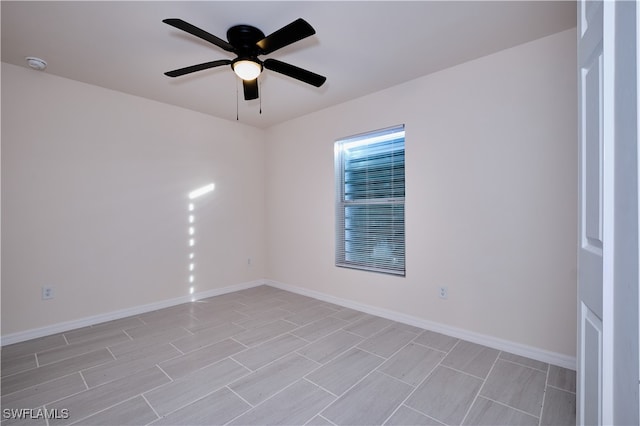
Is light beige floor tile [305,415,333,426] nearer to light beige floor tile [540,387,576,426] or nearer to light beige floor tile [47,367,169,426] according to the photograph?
light beige floor tile [47,367,169,426]

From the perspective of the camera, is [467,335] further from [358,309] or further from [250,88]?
[250,88]

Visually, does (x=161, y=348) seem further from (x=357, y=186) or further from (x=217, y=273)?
(x=357, y=186)

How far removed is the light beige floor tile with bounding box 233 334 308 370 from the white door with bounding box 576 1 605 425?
6.13 feet

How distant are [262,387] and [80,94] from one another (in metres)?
3.35

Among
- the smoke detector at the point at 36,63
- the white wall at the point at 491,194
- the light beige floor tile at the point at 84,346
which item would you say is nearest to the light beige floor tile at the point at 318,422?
the white wall at the point at 491,194

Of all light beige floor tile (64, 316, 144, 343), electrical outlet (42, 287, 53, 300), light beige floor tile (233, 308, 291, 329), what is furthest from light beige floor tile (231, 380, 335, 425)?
electrical outlet (42, 287, 53, 300)

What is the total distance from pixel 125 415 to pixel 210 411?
47 centimetres

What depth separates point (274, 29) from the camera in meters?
2.17

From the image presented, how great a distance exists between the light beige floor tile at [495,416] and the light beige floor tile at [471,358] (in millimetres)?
330

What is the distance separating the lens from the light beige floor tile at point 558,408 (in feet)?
5.31

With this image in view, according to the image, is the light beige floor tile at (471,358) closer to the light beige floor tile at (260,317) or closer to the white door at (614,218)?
the white door at (614,218)

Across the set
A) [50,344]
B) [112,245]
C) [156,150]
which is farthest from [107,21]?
[50,344]

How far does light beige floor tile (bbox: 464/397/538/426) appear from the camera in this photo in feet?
5.25

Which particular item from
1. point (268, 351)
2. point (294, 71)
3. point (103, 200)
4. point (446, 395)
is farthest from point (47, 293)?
point (446, 395)
